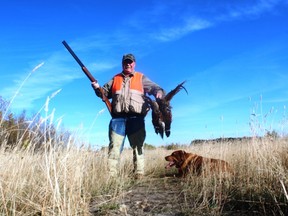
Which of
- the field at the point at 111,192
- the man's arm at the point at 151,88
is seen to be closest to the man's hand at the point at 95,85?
the man's arm at the point at 151,88

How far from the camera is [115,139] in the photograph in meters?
7.24

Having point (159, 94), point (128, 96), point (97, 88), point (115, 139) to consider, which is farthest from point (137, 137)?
point (97, 88)

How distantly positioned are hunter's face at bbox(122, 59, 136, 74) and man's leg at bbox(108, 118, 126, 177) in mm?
914

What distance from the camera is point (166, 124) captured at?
283 inches

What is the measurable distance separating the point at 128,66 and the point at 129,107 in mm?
805

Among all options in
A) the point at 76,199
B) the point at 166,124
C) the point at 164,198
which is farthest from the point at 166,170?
the point at 76,199

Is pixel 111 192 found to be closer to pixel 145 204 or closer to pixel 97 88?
pixel 145 204

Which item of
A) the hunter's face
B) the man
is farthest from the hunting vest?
the hunter's face

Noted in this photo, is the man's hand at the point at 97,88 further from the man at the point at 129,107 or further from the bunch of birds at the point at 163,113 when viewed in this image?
the bunch of birds at the point at 163,113

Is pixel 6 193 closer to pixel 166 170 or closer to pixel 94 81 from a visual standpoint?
pixel 94 81

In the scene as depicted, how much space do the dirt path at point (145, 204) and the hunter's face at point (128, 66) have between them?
232 cm

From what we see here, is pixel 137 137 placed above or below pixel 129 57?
below

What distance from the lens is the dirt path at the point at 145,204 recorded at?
14.3ft

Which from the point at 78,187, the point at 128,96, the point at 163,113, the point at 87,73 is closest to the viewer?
→ the point at 78,187
